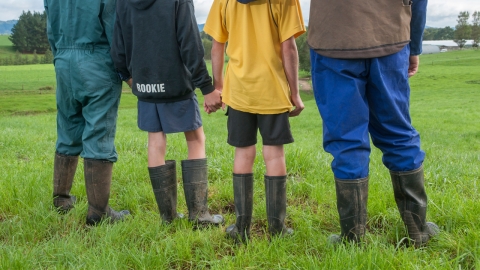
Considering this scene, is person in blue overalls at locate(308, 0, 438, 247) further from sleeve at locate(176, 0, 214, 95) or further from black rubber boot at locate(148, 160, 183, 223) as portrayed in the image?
black rubber boot at locate(148, 160, 183, 223)

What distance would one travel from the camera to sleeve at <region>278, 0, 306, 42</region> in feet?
8.76

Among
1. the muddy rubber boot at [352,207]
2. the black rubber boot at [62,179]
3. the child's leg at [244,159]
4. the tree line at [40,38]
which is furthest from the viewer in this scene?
the tree line at [40,38]

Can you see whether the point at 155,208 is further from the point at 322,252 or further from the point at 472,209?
the point at 472,209

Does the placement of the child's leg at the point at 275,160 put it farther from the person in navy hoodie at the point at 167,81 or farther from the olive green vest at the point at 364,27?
the olive green vest at the point at 364,27

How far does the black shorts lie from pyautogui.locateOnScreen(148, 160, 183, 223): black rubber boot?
26.2 inches

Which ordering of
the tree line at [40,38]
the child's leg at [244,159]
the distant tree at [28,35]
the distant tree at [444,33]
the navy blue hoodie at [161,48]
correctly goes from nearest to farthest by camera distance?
the child's leg at [244,159], the navy blue hoodie at [161,48], the tree line at [40,38], the distant tree at [28,35], the distant tree at [444,33]

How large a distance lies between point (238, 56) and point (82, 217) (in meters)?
1.86

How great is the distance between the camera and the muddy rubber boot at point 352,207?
2.54m

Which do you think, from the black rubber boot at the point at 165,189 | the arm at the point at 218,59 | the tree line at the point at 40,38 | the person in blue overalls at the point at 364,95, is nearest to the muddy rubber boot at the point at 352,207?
the person in blue overalls at the point at 364,95

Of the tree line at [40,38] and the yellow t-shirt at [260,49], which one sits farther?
the tree line at [40,38]

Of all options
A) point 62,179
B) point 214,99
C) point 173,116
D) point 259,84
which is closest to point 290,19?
point 259,84

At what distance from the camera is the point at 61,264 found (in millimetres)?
2551

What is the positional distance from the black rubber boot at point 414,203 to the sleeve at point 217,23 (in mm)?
1430

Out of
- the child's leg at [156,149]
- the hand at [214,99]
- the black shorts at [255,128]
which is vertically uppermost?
the hand at [214,99]
